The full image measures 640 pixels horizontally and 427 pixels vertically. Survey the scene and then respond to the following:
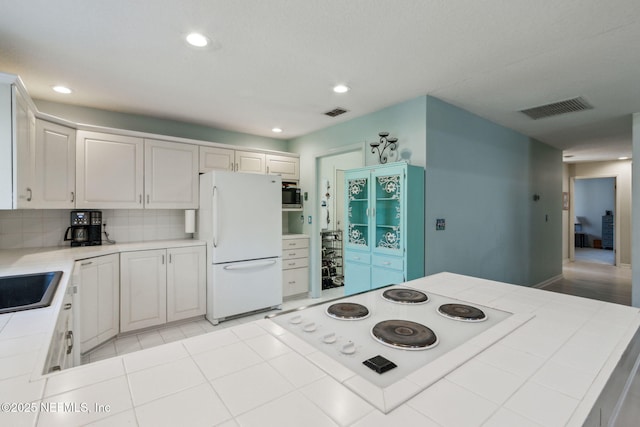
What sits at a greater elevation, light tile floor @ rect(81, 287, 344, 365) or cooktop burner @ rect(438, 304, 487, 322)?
cooktop burner @ rect(438, 304, 487, 322)

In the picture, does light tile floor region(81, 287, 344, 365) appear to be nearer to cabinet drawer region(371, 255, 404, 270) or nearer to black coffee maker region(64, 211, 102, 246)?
black coffee maker region(64, 211, 102, 246)

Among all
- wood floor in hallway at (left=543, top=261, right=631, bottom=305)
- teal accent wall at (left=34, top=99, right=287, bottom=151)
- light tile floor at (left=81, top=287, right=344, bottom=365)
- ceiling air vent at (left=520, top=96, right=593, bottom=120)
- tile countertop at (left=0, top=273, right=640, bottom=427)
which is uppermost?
ceiling air vent at (left=520, top=96, right=593, bottom=120)

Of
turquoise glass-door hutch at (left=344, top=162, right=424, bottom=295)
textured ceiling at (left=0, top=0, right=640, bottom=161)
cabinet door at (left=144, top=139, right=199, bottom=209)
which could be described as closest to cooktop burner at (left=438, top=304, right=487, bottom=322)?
turquoise glass-door hutch at (left=344, top=162, right=424, bottom=295)

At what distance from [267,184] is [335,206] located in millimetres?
1769

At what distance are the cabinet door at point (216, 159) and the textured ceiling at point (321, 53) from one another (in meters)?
0.49

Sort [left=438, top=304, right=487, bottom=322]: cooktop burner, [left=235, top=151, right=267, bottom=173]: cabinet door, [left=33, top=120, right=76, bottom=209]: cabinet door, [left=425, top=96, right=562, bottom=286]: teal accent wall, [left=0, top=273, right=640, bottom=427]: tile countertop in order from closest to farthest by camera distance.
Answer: [left=0, top=273, right=640, bottom=427]: tile countertop → [left=438, top=304, right=487, bottom=322]: cooktop burner → [left=33, top=120, right=76, bottom=209]: cabinet door → [left=425, top=96, right=562, bottom=286]: teal accent wall → [left=235, top=151, right=267, bottom=173]: cabinet door

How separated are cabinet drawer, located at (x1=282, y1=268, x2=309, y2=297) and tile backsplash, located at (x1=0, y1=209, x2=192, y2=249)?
4.62 feet

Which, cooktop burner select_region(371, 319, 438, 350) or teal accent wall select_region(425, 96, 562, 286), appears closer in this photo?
cooktop burner select_region(371, 319, 438, 350)

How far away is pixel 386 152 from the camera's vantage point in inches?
131

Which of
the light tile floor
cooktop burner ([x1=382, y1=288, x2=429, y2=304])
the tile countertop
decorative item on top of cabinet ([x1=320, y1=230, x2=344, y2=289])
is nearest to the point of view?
the tile countertop

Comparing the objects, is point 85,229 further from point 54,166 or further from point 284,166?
point 284,166

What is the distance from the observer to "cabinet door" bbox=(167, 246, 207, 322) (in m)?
3.23

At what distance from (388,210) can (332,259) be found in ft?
7.33

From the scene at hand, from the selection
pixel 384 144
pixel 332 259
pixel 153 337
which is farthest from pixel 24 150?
pixel 332 259
